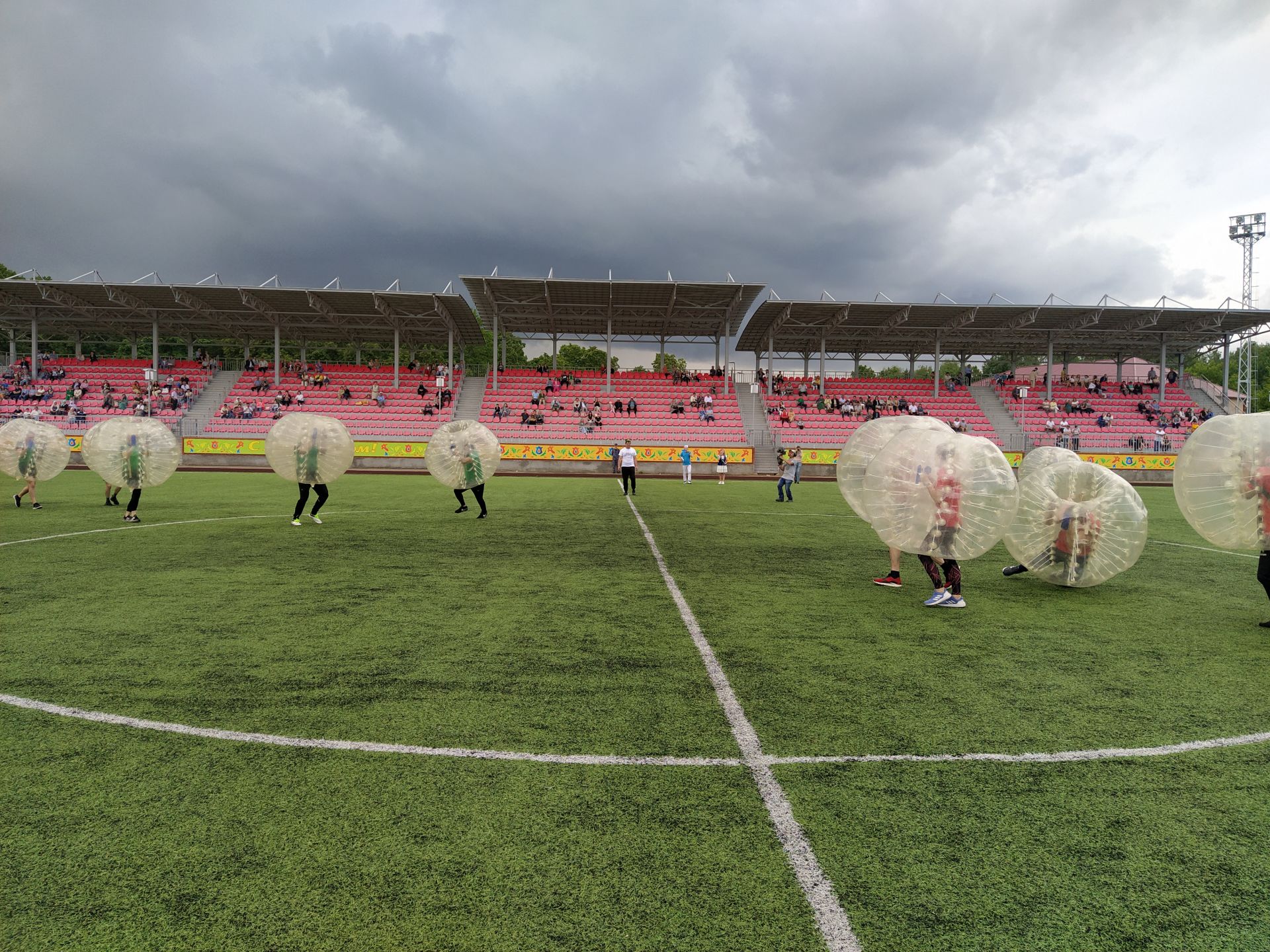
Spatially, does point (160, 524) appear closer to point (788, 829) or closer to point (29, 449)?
point (29, 449)

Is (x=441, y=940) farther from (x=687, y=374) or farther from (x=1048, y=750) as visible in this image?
(x=687, y=374)

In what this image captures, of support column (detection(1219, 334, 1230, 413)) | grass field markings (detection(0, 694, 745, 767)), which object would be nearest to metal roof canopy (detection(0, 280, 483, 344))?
grass field markings (detection(0, 694, 745, 767))

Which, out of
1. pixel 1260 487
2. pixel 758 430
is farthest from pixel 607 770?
pixel 758 430

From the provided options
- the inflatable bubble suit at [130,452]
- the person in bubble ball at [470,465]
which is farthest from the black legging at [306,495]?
the person in bubble ball at [470,465]

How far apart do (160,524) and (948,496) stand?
13.1 m

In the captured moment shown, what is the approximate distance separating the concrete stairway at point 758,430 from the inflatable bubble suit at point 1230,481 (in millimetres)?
25944

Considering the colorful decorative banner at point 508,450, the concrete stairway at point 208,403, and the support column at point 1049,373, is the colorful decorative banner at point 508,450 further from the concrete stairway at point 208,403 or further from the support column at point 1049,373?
the support column at point 1049,373

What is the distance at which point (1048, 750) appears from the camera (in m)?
3.88

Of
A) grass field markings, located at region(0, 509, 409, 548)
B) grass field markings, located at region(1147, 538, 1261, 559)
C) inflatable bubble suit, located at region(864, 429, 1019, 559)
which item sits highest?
inflatable bubble suit, located at region(864, 429, 1019, 559)

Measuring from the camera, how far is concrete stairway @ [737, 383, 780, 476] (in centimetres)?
3347

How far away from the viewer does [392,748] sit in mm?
3791

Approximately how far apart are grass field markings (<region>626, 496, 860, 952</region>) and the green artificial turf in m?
0.06

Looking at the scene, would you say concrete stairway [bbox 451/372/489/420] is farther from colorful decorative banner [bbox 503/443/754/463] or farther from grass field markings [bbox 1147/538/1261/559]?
grass field markings [bbox 1147/538/1261/559]

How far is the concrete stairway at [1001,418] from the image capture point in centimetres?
3681
